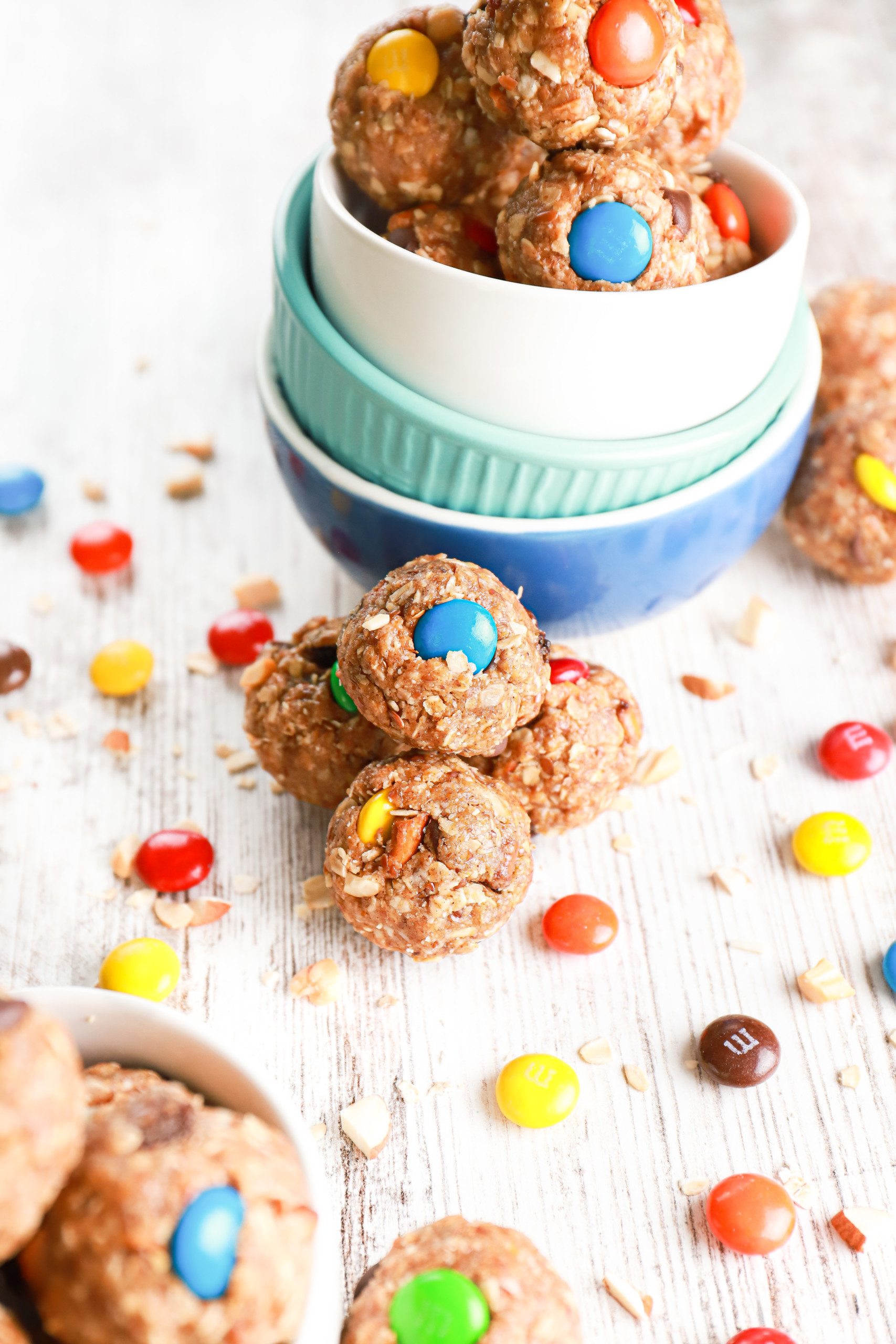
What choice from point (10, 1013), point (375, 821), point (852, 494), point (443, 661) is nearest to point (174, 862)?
point (375, 821)

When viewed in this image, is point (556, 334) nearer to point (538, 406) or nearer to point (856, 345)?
point (538, 406)

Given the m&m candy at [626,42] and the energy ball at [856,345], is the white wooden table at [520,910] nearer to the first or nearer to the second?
the energy ball at [856,345]

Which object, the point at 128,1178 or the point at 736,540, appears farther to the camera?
the point at 736,540

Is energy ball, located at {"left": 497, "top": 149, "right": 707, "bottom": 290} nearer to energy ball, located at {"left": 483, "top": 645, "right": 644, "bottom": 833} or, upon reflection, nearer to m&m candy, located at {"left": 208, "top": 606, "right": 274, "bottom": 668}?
energy ball, located at {"left": 483, "top": 645, "right": 644, "bottom": 833}

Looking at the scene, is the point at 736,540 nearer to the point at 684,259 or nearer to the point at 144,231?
the point at 684,259

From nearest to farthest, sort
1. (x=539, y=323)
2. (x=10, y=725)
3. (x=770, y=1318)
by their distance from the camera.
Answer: (x=770, y=1318), (x=539, y=323), (x=10, y=725)

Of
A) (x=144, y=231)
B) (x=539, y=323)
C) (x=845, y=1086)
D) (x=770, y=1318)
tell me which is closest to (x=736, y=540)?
(x=539, y=323)
